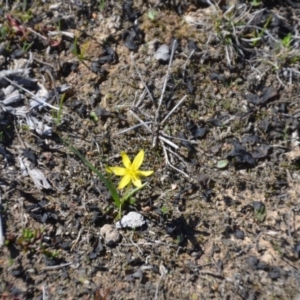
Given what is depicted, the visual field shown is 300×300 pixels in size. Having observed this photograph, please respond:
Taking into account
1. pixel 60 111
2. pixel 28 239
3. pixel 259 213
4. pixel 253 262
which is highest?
pixel 60 111

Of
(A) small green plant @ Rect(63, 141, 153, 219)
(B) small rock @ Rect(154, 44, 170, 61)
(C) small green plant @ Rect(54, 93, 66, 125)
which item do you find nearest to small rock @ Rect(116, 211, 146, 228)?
(A) small green plant @ Rect(63, 141, 153, 219)

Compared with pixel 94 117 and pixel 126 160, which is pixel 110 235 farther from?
pixel 94 117

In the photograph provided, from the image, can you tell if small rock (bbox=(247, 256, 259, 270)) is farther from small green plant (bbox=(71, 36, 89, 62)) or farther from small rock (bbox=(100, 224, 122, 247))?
small green plant (bbox=(71, 36, 89, 62))

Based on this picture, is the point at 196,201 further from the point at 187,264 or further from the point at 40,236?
the point at 40,236

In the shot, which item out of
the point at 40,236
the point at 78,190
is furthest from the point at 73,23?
the point at 40,236

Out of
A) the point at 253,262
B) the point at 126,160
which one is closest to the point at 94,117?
the point at 126,160
